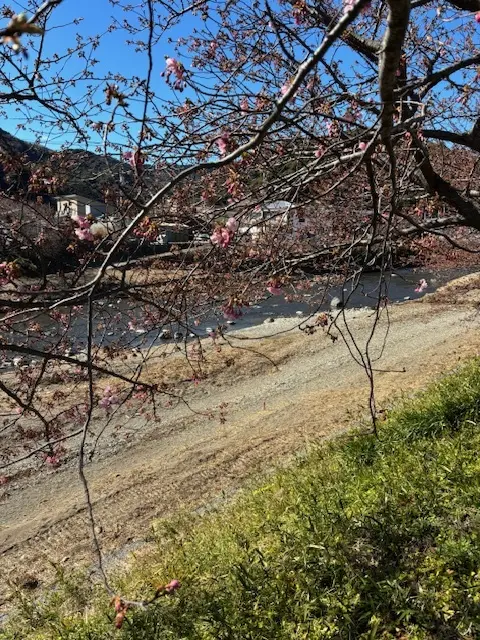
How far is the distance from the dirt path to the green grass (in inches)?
64.0

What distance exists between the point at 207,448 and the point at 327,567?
16.7 ft

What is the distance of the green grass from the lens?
2.72 metres

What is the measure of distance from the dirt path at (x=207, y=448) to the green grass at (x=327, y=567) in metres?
1.63

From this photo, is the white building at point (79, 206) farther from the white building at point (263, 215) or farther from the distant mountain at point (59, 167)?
the white building at point (263, 215)

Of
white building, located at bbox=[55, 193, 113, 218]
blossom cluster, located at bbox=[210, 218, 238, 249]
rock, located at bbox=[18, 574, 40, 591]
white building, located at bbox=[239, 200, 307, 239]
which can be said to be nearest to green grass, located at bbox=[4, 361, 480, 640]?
rock, located at bbox=[18, 574, 40, 591]

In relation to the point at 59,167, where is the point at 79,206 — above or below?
below

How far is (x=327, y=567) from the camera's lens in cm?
307

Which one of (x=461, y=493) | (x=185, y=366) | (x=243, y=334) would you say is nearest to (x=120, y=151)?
(x=461, y=493)

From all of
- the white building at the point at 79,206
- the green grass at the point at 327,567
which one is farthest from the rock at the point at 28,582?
the white building at the point at 79,206

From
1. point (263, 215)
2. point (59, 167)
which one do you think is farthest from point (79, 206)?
point (263, 215)

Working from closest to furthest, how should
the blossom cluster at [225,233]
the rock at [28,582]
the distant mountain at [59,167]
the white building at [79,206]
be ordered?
the blossom cluster at [225,233] → the distant mountain at [59,167] → the white building at [79,206] → the rock at [28,582]

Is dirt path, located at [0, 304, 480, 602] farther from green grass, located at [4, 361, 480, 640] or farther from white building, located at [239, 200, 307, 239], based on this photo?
white building, located at [239, 200, 307, 239]

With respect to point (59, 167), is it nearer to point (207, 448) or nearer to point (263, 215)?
point (263, 215)

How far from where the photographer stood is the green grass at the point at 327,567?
8.91 feet
